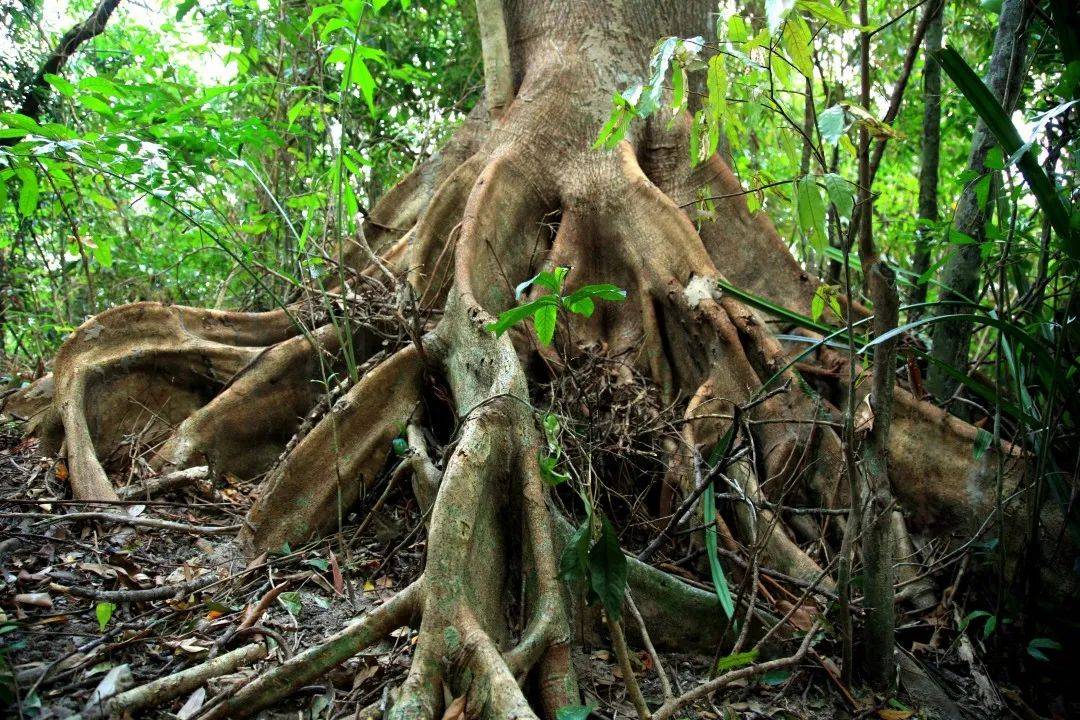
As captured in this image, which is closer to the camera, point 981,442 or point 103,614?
point 103,614

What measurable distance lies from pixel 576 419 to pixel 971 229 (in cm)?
186

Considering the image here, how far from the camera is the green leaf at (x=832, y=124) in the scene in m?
1.59

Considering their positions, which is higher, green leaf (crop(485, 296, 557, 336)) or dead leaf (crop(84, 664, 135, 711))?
green leaf (crop(485, 296, 557, 336))

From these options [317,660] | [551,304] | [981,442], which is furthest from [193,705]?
[981,442]

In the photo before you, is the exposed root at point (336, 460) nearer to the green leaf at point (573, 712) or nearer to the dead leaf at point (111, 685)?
the dead leaf at point (111, 685)

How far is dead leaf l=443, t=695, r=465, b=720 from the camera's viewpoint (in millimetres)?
1850

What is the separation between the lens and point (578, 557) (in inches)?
74.4

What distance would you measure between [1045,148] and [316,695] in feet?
12.1

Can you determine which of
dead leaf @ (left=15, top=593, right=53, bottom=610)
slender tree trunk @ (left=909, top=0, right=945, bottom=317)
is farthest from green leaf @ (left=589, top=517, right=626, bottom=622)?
slender tree trunk @ (left=909, top=0, right=945, bottom=317)

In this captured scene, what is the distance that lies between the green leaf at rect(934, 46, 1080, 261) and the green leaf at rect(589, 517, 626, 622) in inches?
60.5

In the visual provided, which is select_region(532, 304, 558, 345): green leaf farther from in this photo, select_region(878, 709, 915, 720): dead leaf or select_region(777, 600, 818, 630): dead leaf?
select_region(878, 709, 915, 720): dead leaf

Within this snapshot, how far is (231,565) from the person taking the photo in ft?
8.95

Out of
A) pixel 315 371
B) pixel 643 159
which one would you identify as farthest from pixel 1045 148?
pixel 315 371

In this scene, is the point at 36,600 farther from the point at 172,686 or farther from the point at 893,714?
the point at 893,714
